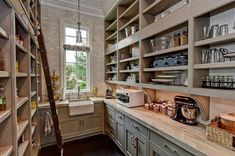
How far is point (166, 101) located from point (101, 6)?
3.21 meters

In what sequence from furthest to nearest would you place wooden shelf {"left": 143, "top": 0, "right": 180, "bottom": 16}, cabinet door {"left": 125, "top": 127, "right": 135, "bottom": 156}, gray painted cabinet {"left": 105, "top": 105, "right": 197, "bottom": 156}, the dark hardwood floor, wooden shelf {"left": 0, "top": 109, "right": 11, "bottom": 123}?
the dark hardwood floor < cabinet door {"left": 125, "top": 127, "right": 135, "bottom": 156} < wooden shelf {"left": 143, "top": 0, "right": 180, "bottom": 16} < gray painted cabinet {"left": 105, "top": 105, "right": 197, "bottom": 156} < wooden shelf {"left": 0, "top": 109, "right": 11, "bottom": 123}

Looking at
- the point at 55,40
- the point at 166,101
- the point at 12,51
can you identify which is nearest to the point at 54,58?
the point at 55,40

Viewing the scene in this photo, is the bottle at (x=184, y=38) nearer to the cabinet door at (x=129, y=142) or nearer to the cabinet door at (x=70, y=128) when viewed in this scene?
the cabinet door at (x=129, y=142)

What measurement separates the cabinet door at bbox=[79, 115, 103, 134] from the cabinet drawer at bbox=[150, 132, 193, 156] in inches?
79.8

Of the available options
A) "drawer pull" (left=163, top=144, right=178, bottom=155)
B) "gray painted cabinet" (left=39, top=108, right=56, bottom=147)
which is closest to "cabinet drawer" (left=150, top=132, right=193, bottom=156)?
"drawer pull" (left=163, top=144, right=178, bottom=155)

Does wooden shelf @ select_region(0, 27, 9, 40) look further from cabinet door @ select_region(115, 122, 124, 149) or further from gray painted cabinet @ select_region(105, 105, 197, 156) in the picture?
cabinet door @ select_region(115, 122, 124, 149)

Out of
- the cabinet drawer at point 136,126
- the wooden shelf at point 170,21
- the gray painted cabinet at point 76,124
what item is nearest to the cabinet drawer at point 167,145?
the cabinet drawer at point 136,126

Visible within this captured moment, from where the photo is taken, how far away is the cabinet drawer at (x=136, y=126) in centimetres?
205

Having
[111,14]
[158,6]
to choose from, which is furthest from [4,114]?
[111,14]

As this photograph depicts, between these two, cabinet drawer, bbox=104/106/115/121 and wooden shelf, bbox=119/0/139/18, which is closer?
wooden shelf, bbox=119/0/139/18

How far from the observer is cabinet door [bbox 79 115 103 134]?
3.52 metres

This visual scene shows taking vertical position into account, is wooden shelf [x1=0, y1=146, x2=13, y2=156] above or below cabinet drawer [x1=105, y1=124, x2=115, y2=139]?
above

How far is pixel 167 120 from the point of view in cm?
205

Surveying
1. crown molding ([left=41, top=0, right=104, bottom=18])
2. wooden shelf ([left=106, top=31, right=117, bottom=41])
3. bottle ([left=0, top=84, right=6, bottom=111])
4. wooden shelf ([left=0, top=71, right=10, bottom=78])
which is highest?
crown molding ([left=41, top=0, right=104, bottom=18])
